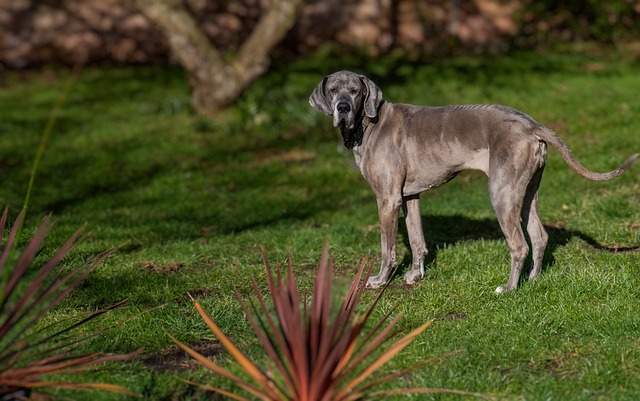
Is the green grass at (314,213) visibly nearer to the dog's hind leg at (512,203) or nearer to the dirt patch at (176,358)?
the dirt patch at (176,358)

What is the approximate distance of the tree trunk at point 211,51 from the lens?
13.6m

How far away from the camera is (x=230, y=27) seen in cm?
1908

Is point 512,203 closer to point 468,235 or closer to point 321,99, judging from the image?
point 321,99

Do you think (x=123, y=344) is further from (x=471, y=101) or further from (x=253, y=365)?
(x=471, y=101)

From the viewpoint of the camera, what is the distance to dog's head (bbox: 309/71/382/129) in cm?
646

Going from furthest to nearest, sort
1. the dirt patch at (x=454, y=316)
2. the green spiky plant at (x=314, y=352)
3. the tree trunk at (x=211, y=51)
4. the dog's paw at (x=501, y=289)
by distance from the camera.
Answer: the tree trunk at (x=211, y=51) → the dog's paw at (x=501, y=289) → the dirt patch at (x=454, y=316) → the green spiky plant at (x=314, y=352)

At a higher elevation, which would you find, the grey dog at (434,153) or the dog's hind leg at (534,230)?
the grey dog at (434,153)

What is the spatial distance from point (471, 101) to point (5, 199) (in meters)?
7.38

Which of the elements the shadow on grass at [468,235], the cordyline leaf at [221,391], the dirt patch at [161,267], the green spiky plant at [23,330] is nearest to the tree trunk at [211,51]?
the shadow on grass at [468,235]

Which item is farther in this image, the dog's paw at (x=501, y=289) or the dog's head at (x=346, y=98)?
the dog's head at (x=346, y=98)

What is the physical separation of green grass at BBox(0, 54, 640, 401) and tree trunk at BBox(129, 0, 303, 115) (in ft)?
1.05

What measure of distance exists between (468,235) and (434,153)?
202 cm

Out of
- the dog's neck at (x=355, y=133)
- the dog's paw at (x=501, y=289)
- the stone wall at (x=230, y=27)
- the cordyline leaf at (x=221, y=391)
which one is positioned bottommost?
the stone wall at (x=230, y=27)

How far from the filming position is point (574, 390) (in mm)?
4801
